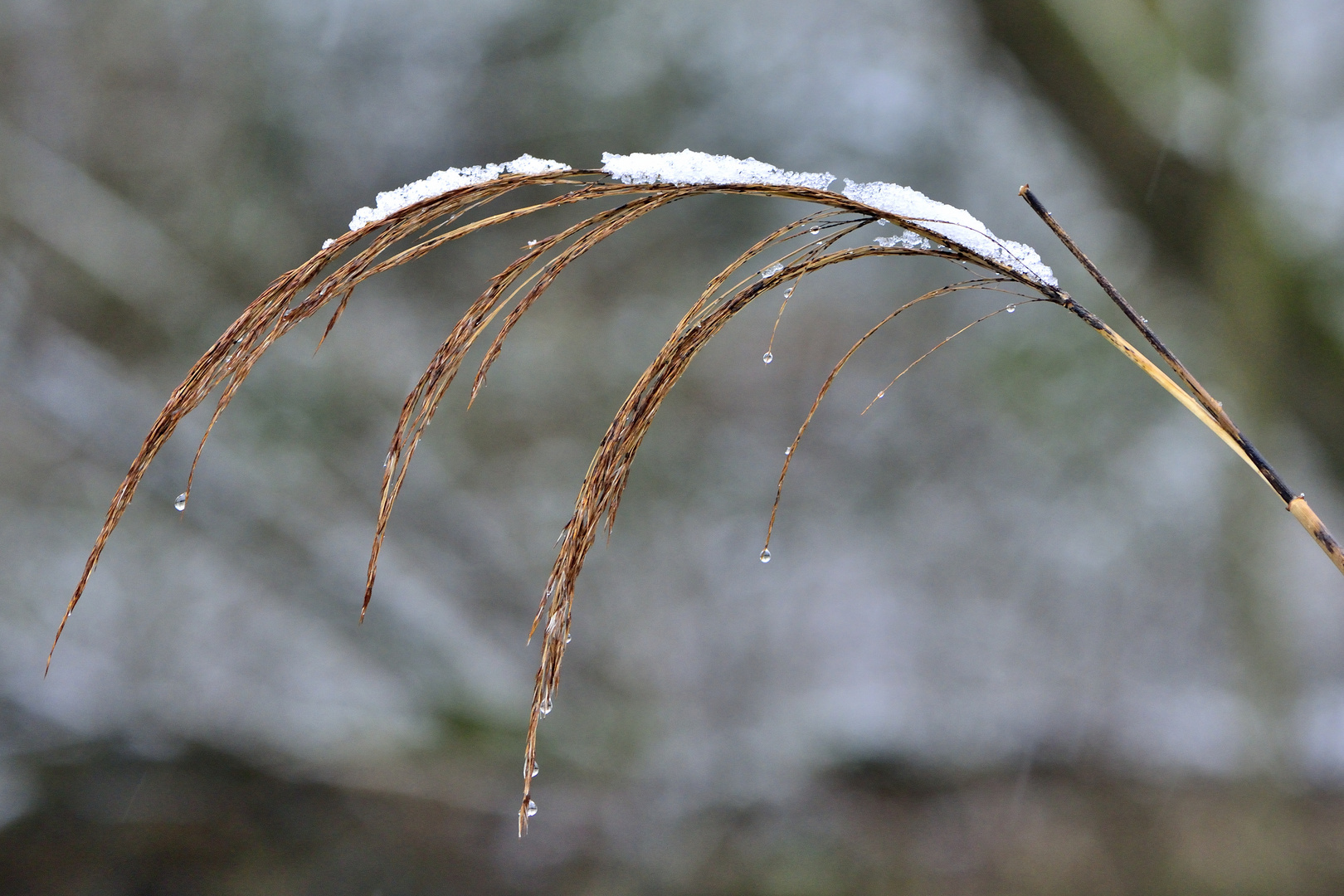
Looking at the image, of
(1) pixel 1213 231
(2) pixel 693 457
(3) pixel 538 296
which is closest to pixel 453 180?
(3) pixel 538 296

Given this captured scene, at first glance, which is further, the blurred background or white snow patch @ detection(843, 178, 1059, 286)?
the blurred background

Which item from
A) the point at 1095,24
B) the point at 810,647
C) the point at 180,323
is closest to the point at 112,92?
the point at 180,323

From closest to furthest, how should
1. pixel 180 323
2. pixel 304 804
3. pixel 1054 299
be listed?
pixel 1054 299
pixel 304 804
pixel 180 323

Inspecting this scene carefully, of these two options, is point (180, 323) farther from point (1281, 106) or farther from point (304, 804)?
point (1281, 106)

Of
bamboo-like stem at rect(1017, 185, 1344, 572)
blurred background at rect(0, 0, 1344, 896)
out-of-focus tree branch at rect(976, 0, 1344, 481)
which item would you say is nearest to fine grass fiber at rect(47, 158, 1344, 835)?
bamboo-like stem at rect(1017, 185, 1344, 572)

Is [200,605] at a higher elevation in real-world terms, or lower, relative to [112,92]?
lower

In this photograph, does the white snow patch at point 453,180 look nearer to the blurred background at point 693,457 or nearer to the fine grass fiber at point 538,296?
the fine grass fiber at point 538,296

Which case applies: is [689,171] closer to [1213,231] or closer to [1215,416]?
[1215,416]

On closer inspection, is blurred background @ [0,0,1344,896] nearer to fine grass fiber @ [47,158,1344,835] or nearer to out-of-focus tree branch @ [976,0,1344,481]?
out-of-focus tree branch @ [976,0,1344,481]
